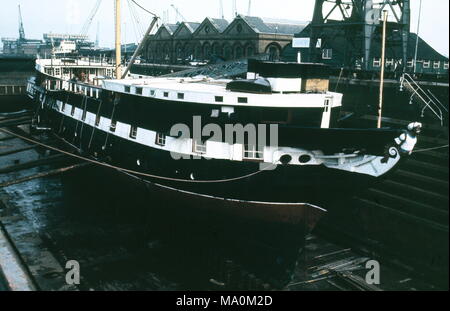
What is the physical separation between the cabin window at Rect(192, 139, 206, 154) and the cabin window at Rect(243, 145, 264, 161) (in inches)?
77.2

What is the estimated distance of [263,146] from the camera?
1584 cm

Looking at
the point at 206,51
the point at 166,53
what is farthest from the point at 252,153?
the point at 166,53

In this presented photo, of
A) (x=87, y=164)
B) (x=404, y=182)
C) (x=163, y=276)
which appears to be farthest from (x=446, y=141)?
(x=87, y=164)

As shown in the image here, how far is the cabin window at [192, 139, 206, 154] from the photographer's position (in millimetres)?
17094

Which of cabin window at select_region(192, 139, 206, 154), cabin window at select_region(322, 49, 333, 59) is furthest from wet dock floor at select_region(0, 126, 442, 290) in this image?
cabin window at select_region(322, 49, 333, 59)

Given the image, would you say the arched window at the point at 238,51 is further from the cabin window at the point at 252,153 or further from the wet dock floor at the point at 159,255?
the cabin window at the point at 252,153

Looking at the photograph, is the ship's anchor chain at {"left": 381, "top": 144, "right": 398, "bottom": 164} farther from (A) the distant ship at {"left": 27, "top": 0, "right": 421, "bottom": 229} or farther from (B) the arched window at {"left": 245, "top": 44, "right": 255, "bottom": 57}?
(B) the arched window at {"left": 245, "top": 44, "right": 255, "bottom": 57}

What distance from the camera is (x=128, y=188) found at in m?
22.3

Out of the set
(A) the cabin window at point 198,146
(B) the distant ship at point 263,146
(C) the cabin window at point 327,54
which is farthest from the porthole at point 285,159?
(C) the cabin window at point 327,54

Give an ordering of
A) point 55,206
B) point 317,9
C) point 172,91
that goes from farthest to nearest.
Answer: point 317,9
point 55,206
point 172,91

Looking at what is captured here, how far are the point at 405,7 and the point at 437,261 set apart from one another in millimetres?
22191

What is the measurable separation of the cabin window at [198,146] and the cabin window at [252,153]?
196 centimetres

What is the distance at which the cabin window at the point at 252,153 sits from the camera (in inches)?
629
